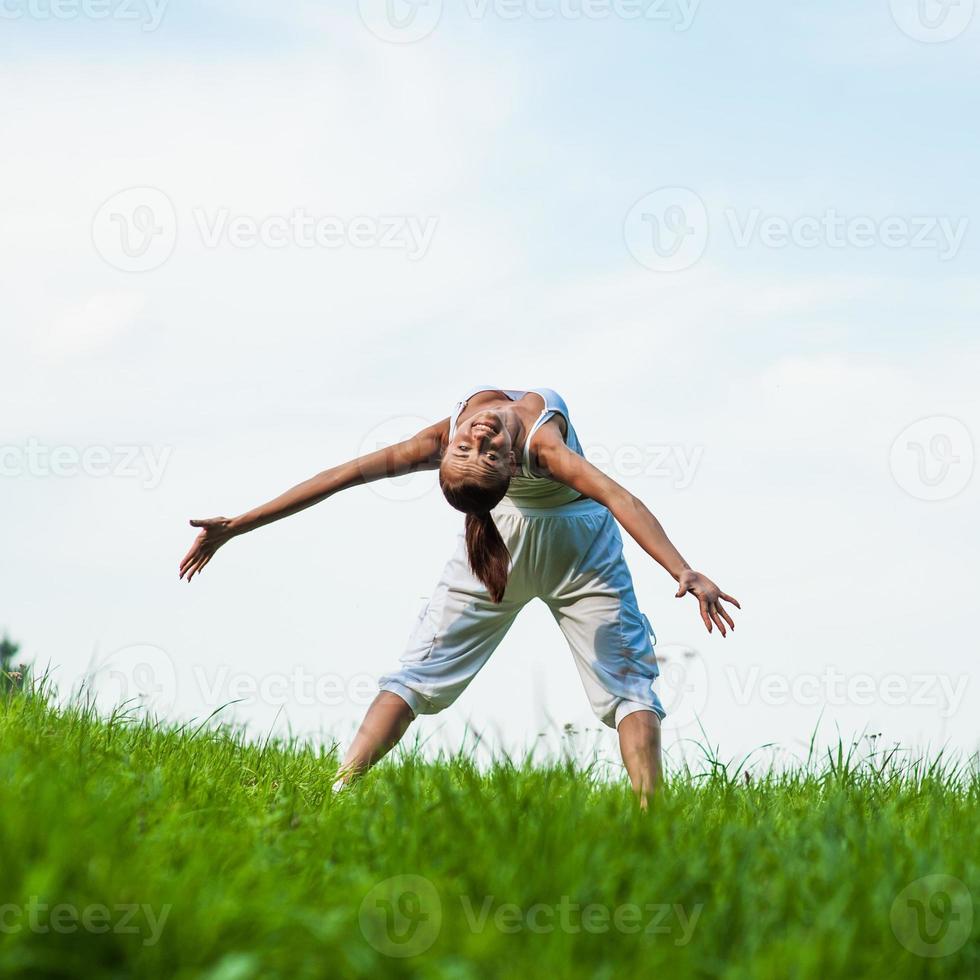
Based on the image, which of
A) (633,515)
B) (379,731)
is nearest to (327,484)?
(379,731)

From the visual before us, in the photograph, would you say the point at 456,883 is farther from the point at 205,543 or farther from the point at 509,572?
the point at 205,543

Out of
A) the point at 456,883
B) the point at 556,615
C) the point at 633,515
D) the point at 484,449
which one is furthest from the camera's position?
the point at 556,615

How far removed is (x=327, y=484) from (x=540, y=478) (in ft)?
3.35

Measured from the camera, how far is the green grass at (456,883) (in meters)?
2.76

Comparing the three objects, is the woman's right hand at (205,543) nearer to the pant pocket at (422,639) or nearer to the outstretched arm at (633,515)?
the pant pocket at (422,639)

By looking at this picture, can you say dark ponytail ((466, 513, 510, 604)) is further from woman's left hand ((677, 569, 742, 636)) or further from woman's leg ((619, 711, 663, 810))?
woman's left hand ((677, 569, 742, 636))

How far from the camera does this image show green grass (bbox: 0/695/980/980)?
9.04 feet

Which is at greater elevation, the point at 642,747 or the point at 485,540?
the point at 485,540

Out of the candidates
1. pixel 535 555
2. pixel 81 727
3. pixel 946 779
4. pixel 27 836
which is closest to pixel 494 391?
pixel 535 555

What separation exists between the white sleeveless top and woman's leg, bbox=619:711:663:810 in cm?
106

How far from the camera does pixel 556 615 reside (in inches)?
228

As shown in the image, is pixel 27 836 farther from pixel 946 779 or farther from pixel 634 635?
pixel 946 779

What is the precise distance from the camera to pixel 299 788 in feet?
18.0

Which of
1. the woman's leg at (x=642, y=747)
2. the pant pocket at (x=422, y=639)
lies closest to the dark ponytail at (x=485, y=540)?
the pant pocket at (x=422, y=639)
